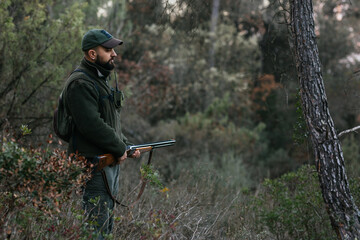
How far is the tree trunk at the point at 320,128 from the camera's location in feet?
14.3

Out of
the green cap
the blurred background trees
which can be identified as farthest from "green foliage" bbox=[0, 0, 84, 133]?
the green cap

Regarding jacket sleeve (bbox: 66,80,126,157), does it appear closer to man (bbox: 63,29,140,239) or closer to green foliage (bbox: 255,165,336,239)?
man (bbox: 63,29,140,239)

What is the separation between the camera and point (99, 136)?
349 cm

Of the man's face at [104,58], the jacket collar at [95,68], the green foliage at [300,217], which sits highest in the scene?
the man's face at [104,58]

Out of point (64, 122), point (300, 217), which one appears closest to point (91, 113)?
point (64, 122)

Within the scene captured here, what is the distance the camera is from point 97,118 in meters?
3.46

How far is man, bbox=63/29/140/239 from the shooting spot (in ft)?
11.4

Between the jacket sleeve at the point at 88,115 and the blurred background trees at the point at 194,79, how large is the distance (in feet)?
5.03

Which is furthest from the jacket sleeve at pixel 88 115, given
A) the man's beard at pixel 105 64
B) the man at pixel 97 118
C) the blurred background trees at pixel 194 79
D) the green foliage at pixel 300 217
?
the green foliage at pixel 300 217

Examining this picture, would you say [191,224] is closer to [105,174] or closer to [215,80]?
[105,174]

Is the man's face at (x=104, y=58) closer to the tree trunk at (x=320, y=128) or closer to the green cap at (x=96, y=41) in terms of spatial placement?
the green cap at (x=96, y=41)

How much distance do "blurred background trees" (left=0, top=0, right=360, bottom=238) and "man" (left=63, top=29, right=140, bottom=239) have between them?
1.51 metres

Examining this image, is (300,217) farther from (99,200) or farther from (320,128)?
(99,200)

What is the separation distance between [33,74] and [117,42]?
3395 millimetres
